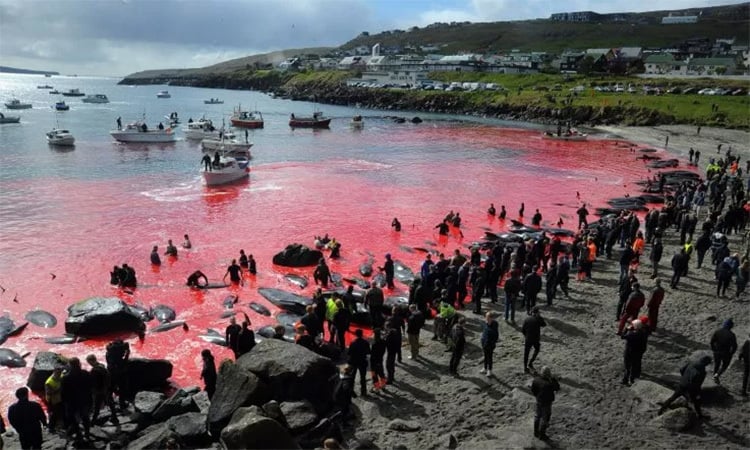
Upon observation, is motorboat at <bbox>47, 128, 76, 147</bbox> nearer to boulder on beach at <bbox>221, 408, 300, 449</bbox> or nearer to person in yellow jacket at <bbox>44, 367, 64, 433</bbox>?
person in yellow jacket at <bbox>44, 367, 64, 433</bbox>

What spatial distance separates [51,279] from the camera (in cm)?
2664

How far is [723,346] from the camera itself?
14.2m

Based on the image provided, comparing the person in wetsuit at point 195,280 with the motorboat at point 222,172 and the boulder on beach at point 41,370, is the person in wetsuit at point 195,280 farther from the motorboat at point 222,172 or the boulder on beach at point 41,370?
the motorboat at point 222,172

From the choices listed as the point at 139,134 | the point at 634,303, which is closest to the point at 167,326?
the point at 634,303

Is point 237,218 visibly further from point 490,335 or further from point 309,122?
point 309,122

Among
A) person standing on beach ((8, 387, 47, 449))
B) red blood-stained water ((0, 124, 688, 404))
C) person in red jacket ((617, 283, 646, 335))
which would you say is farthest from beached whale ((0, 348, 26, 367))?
person in red jacket ((617, 283, 646, 335))

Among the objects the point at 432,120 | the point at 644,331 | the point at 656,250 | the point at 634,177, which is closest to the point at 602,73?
the point at 432,120

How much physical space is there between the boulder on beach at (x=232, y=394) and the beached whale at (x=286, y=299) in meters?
8.95

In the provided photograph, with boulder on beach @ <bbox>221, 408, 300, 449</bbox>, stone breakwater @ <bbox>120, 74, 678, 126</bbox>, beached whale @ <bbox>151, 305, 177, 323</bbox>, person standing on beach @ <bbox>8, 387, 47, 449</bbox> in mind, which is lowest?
beached whale @ <bbox>151, 305, 177, 323</bbox>

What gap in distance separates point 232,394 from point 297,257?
16.0m

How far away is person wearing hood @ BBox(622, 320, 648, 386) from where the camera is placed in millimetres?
14141

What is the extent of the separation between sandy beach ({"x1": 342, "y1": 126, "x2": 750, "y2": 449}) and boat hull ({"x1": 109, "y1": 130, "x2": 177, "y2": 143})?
71.1m

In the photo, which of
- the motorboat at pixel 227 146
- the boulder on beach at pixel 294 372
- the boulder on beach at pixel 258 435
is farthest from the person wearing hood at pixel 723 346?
the motorboat at pixel 227 146

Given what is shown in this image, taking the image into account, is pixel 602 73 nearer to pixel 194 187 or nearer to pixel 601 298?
pixel 194 187
